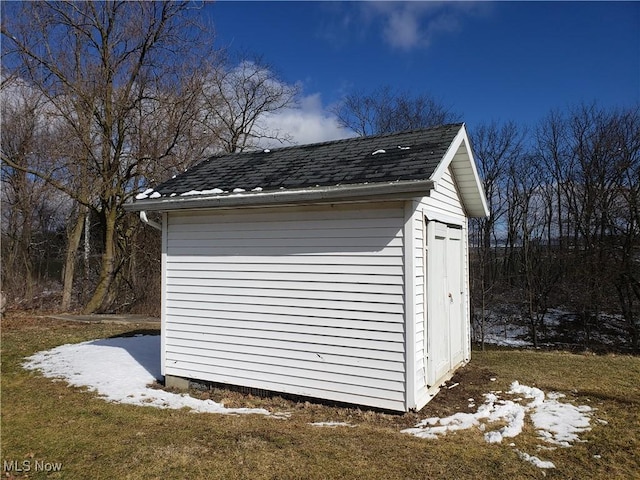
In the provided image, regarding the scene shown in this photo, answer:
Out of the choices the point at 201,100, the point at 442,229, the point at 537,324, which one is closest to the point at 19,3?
the point at 201,100

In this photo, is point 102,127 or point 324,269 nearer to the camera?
point 324,269

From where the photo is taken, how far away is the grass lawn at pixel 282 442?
136 inches

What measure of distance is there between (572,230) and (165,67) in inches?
619

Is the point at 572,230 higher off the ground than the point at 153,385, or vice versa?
the point at 572,230

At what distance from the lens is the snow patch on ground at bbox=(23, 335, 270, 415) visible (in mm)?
5410

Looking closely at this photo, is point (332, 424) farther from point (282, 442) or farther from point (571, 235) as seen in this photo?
point (571, 235)

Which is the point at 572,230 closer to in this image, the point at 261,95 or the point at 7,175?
the point at 261,95

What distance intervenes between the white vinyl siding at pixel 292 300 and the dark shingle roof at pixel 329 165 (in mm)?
347

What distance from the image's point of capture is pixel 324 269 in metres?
5.11

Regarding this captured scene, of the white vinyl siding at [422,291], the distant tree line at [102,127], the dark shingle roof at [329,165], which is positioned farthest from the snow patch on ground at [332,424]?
the distant tree line at [102,127]

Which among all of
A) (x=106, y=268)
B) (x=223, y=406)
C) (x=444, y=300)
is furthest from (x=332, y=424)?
(x=106, y=268)

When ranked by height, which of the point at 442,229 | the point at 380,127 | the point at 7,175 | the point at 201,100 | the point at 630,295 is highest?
the point at 380,127

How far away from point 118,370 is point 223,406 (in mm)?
2493

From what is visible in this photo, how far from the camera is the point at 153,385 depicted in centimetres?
615
